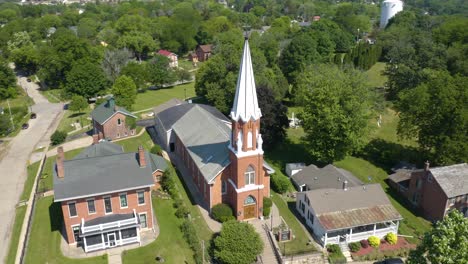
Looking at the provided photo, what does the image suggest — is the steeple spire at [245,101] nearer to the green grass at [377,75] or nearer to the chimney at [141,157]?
the chimney at [141,157]

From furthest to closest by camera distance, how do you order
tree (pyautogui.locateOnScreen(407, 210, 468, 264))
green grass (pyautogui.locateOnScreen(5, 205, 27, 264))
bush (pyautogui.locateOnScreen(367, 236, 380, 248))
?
bush (pyautogui.locateOnScreen(367, 236, 380, 248)), green grass (pyautogui.locateOnScreen(5, 205, 27, 264)), tree (pyautogui.locateOnScreen(407, 210, 468, 264))

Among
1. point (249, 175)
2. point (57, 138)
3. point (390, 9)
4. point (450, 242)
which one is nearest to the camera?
point (450, 242)

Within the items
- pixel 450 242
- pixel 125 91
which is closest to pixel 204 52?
pixel 125 91

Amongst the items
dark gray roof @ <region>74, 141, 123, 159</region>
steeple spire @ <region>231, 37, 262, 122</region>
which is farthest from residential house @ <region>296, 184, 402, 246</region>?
dark gray roof @ <region>74, 141, 123, 159</region>

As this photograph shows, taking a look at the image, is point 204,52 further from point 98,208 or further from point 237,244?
point 237,244

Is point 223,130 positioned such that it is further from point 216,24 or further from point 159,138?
point 216,24

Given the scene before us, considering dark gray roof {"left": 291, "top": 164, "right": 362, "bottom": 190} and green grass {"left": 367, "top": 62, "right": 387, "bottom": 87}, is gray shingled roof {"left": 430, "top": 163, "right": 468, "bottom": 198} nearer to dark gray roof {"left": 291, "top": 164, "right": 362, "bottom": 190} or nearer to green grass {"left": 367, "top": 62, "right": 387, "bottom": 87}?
dark gray roof {"left": 291, "top": 164, "right": 362, "bottom": 190}
